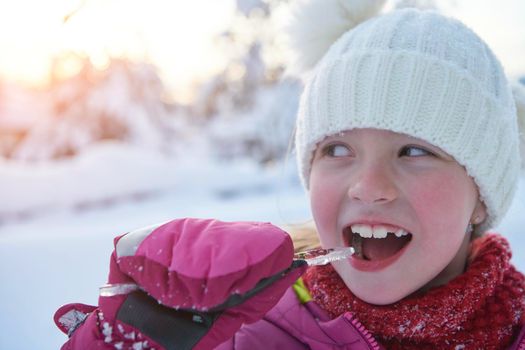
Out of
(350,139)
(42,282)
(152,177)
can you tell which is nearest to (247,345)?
(350,139)

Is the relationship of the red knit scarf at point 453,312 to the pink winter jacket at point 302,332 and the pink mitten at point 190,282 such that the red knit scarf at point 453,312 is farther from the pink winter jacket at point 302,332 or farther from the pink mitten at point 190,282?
the pink mitten at point 190,282

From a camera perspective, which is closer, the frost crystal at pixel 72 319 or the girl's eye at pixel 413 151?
the frost crystal at pixel 72 319

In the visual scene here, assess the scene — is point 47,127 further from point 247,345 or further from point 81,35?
point 247,345

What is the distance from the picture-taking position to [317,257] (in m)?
1.08

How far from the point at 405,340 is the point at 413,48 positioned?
657mm

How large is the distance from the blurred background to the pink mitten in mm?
615

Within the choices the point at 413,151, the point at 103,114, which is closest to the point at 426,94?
the point at 413,151

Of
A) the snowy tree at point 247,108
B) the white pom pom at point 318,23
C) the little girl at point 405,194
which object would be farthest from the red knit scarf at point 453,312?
the snowy tree at point 247,108

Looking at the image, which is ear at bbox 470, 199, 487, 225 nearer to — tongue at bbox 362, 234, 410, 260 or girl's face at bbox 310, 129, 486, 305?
girl's face at bbox 310, 129, 486, 305

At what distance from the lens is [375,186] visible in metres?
1.04

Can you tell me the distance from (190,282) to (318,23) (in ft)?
3.14

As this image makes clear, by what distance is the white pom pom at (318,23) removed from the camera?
142cm

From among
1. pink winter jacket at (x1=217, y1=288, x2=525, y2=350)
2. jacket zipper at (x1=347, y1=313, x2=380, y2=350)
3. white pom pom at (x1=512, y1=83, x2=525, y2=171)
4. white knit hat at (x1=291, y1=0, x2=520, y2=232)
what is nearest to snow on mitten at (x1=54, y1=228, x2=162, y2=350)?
pink winter jacket at (x1=217, y1=288, x2=525, y2=350)

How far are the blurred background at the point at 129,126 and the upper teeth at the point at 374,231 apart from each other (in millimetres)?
524
